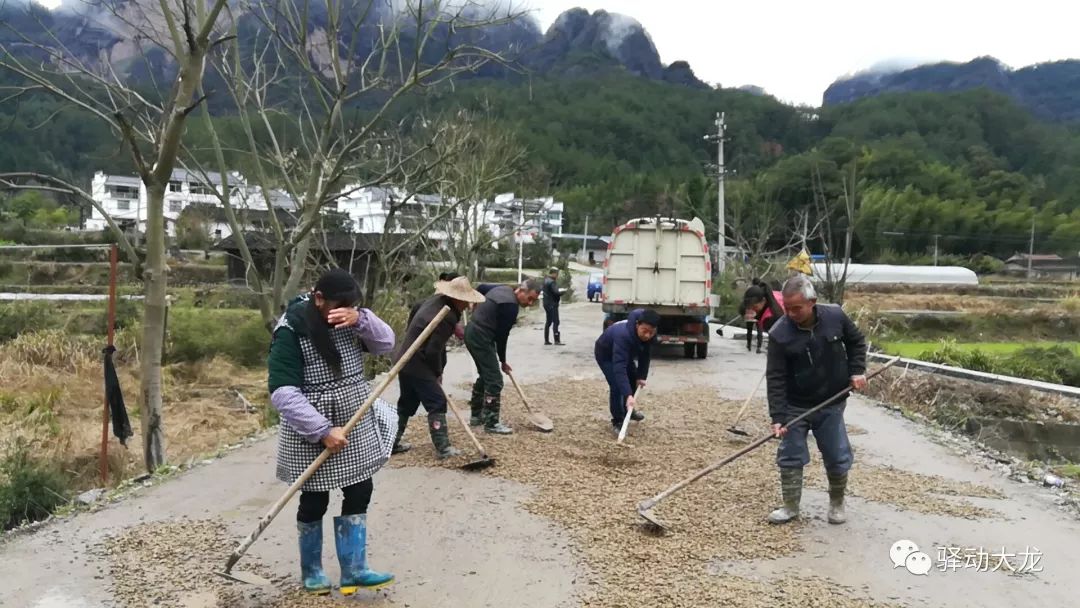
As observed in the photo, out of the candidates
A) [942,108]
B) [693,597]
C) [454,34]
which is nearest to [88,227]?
[454,34]

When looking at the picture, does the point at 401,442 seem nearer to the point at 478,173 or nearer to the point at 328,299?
the point at 328,299

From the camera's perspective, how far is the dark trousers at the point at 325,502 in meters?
3.51

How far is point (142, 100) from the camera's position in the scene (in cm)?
617

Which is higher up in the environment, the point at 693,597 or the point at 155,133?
the point at 155,133

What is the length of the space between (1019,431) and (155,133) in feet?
36.0

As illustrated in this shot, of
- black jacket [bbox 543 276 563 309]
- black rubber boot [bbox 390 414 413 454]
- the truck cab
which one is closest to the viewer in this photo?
black rubber boot [bbox 390 414 413 454]

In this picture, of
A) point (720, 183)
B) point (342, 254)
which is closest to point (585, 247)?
point (720, 183)

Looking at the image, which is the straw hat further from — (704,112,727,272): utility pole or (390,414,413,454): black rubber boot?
(704,112,727,272): utility pole

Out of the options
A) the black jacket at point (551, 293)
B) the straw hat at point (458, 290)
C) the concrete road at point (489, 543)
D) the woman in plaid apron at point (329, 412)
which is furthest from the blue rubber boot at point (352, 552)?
the black jacket at point (551, 293)

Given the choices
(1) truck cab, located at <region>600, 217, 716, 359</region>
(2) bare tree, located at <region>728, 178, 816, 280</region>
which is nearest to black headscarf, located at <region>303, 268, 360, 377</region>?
(1) truck cab, located at <region>600, 217, 716, 359</region>

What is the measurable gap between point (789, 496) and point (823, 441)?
0.41 metres

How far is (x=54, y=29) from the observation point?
5992mm

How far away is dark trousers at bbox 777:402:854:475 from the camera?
4.80 meters

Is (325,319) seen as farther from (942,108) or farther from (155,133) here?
(942,108)
